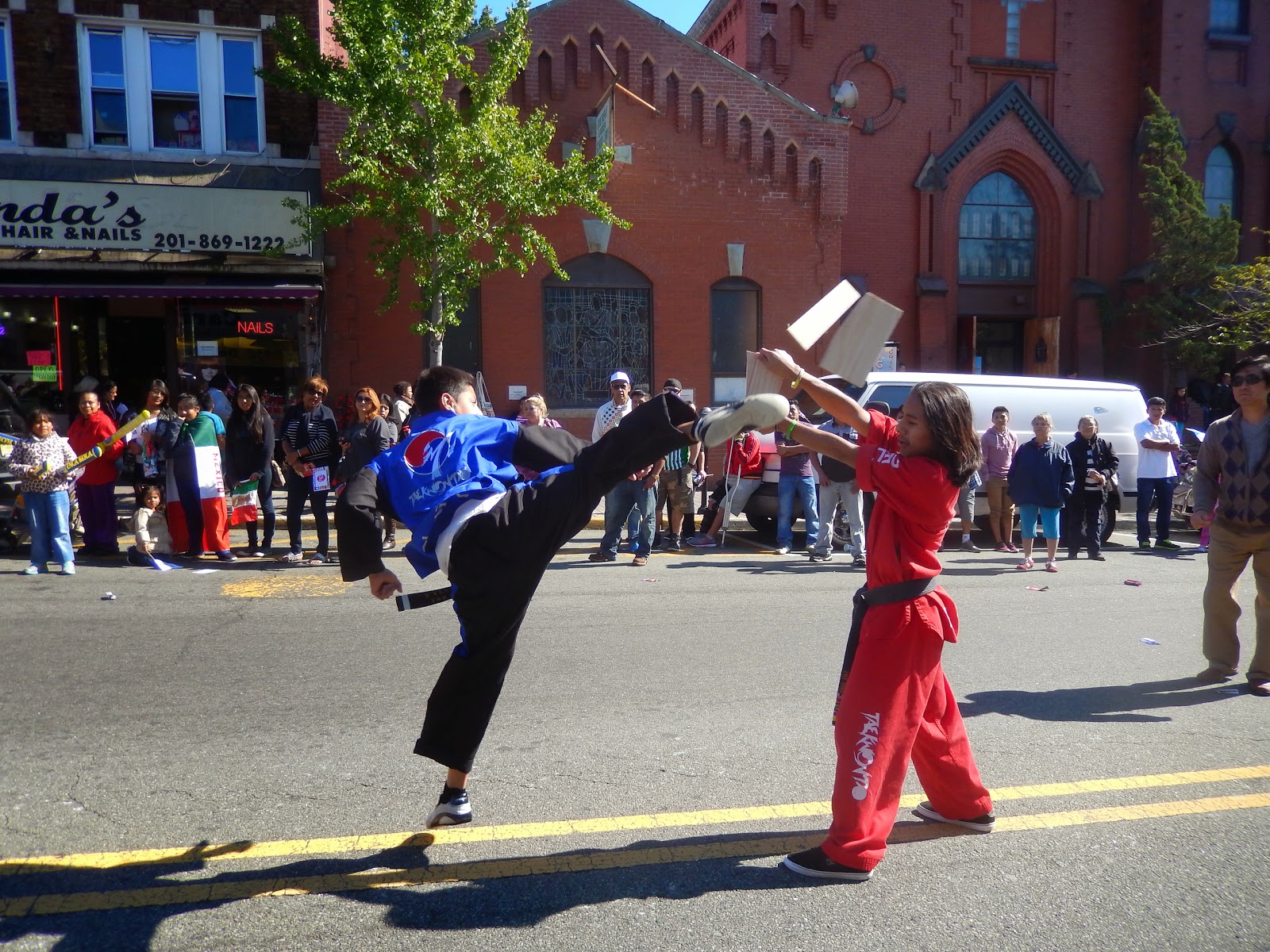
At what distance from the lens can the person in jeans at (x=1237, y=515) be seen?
5875 mm

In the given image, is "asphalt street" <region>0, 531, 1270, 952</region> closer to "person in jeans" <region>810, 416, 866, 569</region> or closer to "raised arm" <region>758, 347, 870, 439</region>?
"raised arm" <region>758, 347, 870, 439</region>

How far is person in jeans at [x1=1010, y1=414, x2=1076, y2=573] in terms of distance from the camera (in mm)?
10539

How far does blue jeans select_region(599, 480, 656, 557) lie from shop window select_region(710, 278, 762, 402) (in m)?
7.23

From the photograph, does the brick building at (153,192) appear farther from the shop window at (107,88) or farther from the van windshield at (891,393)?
the van windshield at (891,393)

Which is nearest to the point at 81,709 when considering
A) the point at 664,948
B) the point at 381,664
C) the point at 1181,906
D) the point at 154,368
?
the point at 381,664

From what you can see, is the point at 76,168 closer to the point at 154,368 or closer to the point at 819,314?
the point at 154,368

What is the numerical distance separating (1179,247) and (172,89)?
19019 mm

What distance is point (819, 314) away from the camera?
3930mm

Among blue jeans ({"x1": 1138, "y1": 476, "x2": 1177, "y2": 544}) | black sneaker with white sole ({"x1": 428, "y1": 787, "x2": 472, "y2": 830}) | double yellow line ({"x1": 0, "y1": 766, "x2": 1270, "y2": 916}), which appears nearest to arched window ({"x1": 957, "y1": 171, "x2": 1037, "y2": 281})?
blue jeans ({"x1": 1138, "y1": 476, "x2": 1177, "y2": 544})

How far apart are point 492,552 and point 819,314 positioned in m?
1.58

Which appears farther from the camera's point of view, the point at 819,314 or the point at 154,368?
the point at 154,368

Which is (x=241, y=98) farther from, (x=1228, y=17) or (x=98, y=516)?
(x=1228, y=17)

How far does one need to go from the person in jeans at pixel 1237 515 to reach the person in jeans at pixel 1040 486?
434 centimetres

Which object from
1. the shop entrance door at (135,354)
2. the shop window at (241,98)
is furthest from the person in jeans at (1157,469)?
the shop entrance door at (135,354)
